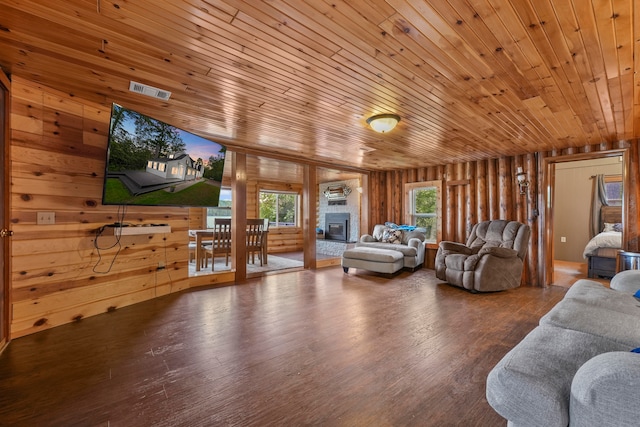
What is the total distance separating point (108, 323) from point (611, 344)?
387 centimetres

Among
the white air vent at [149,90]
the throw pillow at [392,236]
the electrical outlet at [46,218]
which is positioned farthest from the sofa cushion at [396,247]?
Answer: the electrical outlet at [46,218]

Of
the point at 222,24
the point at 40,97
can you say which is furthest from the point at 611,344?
the point at 40,97

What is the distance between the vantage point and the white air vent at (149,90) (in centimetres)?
250

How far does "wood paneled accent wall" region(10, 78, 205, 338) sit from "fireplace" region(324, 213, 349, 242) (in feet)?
17.6

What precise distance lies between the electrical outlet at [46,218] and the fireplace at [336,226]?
6.18m

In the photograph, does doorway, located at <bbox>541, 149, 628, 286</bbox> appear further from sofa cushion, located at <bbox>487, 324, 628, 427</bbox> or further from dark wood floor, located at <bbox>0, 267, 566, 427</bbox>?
sofa cushion, located at <bbox>487, 324, 628, 427</bbox>

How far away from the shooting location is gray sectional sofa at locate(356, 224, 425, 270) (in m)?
5.46

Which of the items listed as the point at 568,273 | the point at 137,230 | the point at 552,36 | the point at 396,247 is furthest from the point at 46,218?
the point at 568,273

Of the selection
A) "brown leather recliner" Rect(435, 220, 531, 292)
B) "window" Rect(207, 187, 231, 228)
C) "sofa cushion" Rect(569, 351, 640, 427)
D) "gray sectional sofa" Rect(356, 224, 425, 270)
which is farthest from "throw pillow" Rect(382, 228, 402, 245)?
"sofa cushion" Rect(569, 351, 640, 427)

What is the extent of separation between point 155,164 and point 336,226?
226 inches

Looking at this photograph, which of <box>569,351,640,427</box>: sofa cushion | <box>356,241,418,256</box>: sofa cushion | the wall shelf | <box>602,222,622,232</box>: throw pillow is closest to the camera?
<box>569,351,640,427</box>: sofa cushion

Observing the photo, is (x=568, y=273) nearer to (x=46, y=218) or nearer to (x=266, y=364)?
(x=266, y=364)

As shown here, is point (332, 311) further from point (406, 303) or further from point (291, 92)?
point (291, 92)

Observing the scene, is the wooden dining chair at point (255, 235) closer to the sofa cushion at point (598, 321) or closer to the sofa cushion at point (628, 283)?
the sofa cushion at point (598, 321)
